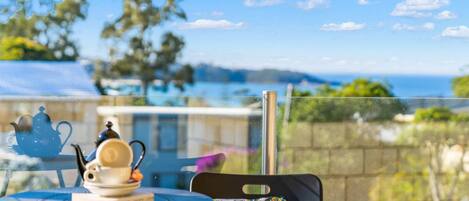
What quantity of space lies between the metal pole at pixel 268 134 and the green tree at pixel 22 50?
3.88m

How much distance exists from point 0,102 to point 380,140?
261 centimetres

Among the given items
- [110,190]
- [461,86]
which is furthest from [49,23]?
[110,190]

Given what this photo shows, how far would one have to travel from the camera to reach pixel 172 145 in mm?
4230

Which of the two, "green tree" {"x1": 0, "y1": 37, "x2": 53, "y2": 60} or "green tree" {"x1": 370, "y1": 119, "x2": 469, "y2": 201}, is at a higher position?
"green tree" {"x1": 0, "y1": 37, "x2": 53, "y2": 60}

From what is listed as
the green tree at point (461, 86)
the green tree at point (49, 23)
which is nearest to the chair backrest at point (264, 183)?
the green tree at point (49, 23)

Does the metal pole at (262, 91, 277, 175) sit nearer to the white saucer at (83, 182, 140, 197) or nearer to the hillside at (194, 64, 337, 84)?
the white saucer at (83, 182, 140, 197)

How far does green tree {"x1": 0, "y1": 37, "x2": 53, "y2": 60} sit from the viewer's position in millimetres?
6699

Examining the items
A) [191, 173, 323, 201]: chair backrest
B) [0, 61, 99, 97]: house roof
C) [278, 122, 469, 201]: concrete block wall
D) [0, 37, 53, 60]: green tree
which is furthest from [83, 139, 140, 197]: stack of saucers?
[0, 37, 53, 60]: green tree

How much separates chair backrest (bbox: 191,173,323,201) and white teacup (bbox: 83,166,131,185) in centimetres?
62

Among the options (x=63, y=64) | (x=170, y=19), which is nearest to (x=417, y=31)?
(x=170, y=19)

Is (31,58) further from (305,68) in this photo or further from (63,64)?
(305,68)

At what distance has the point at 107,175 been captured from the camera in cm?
167

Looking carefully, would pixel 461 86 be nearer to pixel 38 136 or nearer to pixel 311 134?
pixel 311 134

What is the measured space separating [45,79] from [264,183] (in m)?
4.89
